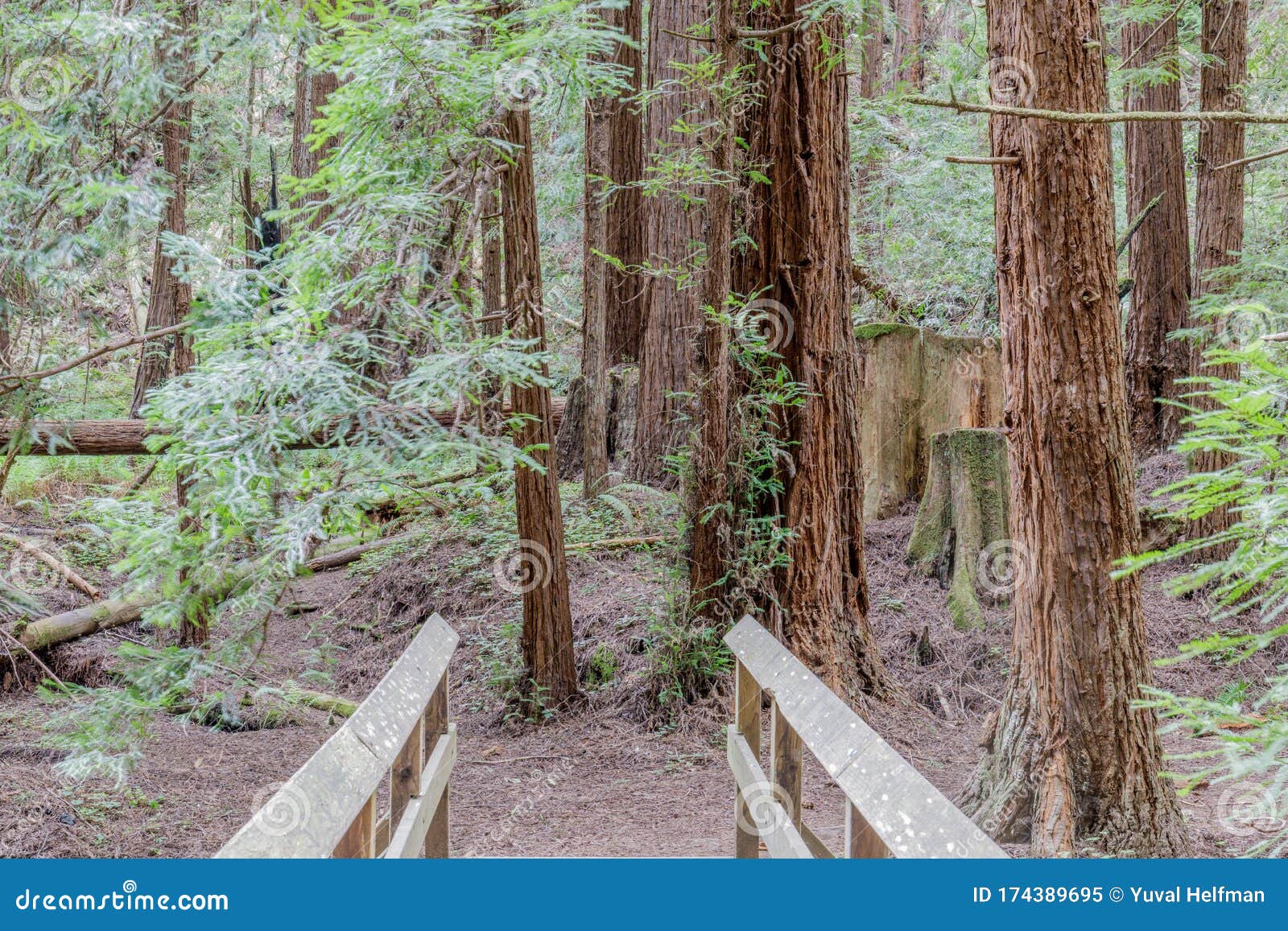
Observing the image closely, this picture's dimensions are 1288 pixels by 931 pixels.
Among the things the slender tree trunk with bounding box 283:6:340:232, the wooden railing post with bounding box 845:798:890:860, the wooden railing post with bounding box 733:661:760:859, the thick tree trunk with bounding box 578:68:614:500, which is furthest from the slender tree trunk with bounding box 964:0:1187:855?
the slender tree trunk with bounding box 283:6:340:232

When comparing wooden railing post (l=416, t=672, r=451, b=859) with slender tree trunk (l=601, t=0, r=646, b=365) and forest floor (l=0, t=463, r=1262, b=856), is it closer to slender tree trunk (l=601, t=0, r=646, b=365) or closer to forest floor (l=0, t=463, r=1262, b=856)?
forest floor (l=0, t=463, r=1262, b=856)

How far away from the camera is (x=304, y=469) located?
4.75 meters

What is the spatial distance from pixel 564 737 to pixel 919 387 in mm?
5829

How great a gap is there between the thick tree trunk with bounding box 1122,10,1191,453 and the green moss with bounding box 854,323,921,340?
4.08m

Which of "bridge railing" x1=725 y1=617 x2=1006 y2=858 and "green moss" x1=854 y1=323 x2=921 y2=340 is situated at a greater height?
"green moss" x1=854 y1=323 x2=921 y2=340

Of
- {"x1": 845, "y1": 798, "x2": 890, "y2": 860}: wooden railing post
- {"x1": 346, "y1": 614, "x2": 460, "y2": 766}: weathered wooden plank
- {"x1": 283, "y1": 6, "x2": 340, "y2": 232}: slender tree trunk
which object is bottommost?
{"x1": 845, "y1": 798, "x2": 890, "y2": 860}: wooden railing post

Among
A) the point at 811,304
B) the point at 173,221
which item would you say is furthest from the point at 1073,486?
the point at 173,221

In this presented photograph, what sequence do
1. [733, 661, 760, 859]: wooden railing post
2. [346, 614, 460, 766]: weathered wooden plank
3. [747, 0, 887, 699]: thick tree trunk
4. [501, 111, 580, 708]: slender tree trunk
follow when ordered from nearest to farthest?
[346, 614, 460, 766]: weathered wooden plank, [733, 661, 760, 859]: wooden railing post, [501, 111, 580, 708]: slender tree trunk, [747, 0, 887, 699]: thick tree trunk

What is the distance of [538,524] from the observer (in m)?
7.77

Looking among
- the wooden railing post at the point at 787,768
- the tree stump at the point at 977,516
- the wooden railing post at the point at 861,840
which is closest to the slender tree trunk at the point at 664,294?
the tree stump at the point at 977,516

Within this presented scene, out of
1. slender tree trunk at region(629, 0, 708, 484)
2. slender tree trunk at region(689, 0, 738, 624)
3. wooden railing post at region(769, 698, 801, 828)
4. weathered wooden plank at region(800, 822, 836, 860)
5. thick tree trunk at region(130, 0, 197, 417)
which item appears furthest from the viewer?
slender tree trunk at region(629, 0, 708, 484)

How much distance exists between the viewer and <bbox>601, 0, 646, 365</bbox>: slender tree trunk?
13484 mm

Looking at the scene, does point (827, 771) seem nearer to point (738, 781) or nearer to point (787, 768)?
point (787, 768)
